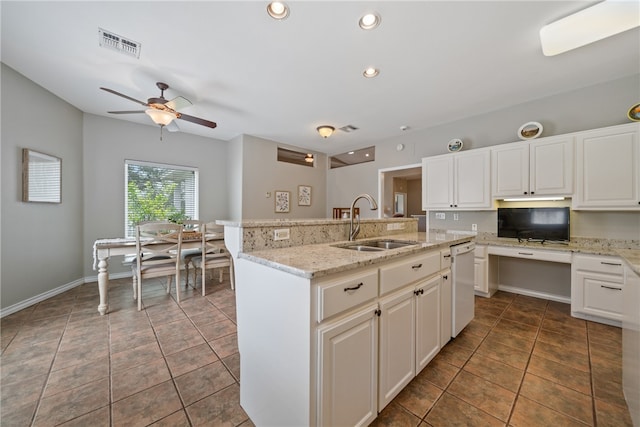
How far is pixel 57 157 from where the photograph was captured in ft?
10.9

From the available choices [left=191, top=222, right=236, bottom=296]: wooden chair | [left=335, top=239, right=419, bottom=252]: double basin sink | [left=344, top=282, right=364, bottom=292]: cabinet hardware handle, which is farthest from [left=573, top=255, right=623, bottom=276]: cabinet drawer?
[left=191, top=222, right=236, bottom=296]: wooden chair

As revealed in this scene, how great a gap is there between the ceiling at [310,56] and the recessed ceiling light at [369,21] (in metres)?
0.05

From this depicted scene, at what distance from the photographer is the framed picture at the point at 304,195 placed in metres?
5.93

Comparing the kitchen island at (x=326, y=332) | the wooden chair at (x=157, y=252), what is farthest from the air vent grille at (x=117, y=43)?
the kitchen island at (x=326, y=332)

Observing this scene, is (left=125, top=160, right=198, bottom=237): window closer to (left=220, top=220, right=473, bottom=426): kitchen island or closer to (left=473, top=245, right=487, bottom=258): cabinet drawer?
(left=220, top=220, right=473, bottom=426): kitchen island

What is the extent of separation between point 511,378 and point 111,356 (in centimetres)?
309

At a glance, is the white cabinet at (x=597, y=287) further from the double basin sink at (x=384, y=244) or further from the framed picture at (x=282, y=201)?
the framed picture at (x=282, y=201)

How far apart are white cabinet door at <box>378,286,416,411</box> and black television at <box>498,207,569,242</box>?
2.76m

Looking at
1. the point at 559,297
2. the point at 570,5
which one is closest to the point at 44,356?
the point at 570,5

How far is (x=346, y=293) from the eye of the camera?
1.12 m

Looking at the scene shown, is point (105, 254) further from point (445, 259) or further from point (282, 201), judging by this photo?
point (445, 259)

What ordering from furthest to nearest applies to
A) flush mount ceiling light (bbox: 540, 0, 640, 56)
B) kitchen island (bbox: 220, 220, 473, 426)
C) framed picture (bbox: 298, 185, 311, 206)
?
framed picture (bbox: 298, 185, 311, 206) < flush mount ceiling light (bbox: 540, 0, 640, 56) < kitchen island (bbox: 220, 220, 473, 426)

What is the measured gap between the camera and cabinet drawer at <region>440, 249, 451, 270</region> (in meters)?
1.93

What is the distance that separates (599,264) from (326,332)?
3.25 metres
